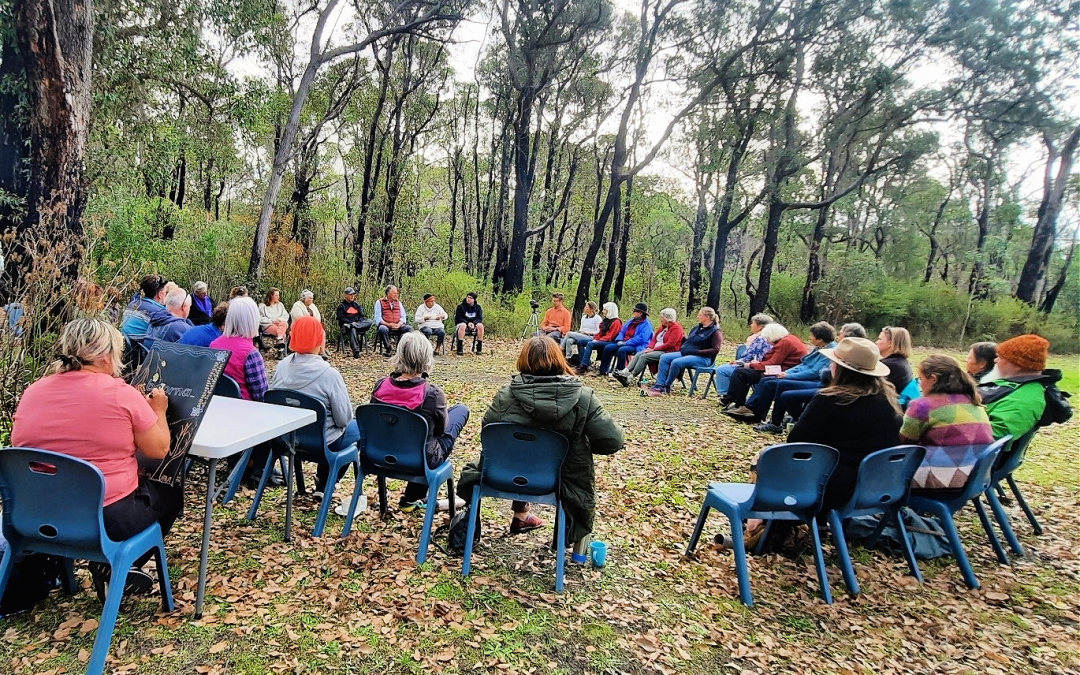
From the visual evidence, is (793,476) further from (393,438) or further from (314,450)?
(314,450)

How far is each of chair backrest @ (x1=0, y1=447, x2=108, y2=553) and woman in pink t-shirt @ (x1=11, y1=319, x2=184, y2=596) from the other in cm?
8

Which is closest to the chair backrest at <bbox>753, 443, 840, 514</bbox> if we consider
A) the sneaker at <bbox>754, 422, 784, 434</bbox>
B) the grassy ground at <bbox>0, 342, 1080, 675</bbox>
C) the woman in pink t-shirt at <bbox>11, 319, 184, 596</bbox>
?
the grassy ground at <bbox>0, 342, 1080, 675</bbox>

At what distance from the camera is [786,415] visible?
6688 millimetres

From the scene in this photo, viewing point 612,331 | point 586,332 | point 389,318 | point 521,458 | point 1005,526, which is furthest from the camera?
point 586,332

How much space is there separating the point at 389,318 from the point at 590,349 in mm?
3800

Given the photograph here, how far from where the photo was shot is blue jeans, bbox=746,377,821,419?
625 cm

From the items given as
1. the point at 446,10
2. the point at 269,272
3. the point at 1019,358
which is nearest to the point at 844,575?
the point at 1019,358

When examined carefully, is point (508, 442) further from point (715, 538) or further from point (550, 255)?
point (550, 255)

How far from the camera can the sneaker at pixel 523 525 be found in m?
3.55

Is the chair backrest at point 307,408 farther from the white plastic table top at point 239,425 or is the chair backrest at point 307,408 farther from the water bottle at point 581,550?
the water bottle at point 581,550

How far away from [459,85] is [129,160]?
534 inches

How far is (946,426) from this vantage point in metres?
3.32

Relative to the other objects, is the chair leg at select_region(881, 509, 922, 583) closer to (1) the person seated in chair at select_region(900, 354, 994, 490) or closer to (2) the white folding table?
(1) the person seated in chair at select_region(900, 354, 994, 490)

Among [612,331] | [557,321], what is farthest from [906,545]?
[557,321]
